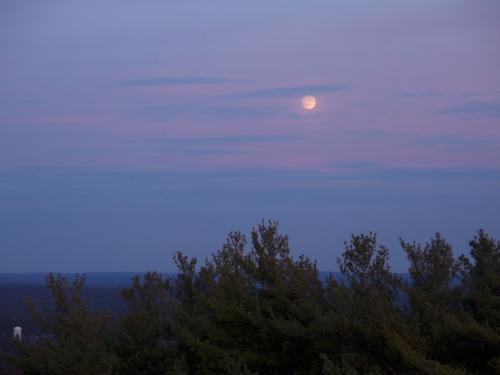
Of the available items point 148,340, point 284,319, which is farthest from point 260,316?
point 148,340

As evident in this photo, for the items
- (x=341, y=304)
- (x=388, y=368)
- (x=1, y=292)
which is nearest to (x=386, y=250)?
(x=341, y=304)

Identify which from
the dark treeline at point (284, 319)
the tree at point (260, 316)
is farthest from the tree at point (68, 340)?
the tree at point (260, 316)

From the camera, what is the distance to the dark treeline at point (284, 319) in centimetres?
1206

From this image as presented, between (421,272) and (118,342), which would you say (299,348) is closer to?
(421,272)

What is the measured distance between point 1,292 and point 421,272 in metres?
57.8

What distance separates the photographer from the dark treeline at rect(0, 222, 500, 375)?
1206 centimetres

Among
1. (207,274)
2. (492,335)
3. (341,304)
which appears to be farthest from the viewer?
(207,274)

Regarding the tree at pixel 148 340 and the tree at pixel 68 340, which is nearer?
the tree at pixel 68 340

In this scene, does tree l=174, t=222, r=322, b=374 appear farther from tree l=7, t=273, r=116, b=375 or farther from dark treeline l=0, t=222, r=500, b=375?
tree l=7, t=273, r=116, b=375

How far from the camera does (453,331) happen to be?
38.9ft

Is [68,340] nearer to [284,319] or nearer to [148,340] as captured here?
[148,340]

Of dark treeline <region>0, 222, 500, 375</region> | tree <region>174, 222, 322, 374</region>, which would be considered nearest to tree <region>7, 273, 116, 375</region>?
dark treeline <region>0, 222, 500, 375</region>

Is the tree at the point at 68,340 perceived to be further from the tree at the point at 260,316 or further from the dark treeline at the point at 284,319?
the tree at the point at 260,316

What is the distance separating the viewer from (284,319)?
1430 centimetres
